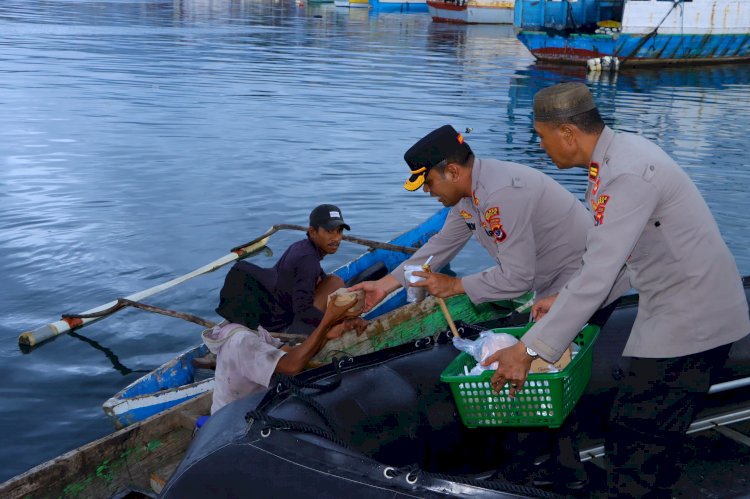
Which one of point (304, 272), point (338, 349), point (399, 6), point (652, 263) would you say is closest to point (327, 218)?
point (304, 272)

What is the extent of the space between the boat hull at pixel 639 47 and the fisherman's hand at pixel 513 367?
38.2 m

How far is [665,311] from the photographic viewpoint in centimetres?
403

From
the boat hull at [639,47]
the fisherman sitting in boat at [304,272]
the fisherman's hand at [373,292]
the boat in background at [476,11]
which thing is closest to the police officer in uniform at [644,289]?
the fisherman's hand at [373,292]

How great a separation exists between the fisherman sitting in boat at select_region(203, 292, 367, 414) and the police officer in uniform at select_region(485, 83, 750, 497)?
1.55m

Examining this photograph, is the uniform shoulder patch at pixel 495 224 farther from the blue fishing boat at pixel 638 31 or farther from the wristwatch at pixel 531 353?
the blue fishing boat at pixel 638 31

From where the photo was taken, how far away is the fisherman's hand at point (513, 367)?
394 centimetres

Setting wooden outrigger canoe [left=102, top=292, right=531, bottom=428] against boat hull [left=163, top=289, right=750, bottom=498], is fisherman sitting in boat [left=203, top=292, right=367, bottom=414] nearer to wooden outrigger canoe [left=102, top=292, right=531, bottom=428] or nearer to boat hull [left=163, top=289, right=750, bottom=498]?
boat hull [left=163, top=289, right=750, bottom=498]

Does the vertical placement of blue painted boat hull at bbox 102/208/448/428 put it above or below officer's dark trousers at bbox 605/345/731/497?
below

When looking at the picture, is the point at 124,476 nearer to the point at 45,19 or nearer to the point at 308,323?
the point at 308,323

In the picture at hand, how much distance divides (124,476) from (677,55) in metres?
40.4

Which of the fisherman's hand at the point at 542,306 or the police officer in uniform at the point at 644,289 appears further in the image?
the fisherman's hand at the point at 542,306

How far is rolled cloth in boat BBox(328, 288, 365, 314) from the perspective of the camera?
5219mm

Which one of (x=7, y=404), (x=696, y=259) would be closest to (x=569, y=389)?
(x=696, y=259)

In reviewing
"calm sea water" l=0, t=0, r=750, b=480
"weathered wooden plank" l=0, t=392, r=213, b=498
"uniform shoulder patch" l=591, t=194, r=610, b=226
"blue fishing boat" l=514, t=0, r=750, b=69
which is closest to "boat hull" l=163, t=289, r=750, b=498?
"uniform shoulder patch" l=591, t=194, r=610, b=226
